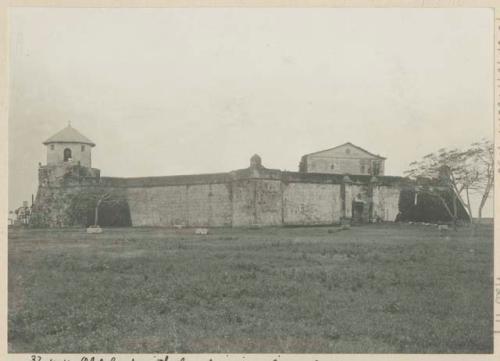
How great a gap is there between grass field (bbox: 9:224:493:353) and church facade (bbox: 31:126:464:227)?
8.83 meters

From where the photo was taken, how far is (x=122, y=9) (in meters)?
7.83

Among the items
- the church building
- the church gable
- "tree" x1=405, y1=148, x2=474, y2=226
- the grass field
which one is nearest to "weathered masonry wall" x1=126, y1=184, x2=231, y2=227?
"tree" x1=405, y1=148, x2=474, y2=226

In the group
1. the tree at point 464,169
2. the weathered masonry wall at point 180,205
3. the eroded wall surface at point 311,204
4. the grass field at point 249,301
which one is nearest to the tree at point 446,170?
the tree at point 464,169

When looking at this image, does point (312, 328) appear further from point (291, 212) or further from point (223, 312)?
point (291, 212)

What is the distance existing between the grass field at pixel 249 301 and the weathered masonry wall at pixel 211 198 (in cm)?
881

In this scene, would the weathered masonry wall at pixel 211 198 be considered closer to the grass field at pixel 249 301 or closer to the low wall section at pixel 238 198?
the low wall section at pixel 238 198

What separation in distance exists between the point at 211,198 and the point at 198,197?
542 mm

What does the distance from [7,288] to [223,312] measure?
10.7 ft

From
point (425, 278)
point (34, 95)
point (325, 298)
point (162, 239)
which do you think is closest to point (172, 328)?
point (325, 298)

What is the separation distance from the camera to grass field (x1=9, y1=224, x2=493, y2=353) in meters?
6.21

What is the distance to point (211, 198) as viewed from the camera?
Answer: 1891cm

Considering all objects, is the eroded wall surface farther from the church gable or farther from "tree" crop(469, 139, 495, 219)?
"tree" crop(469, 139, 495, 219)

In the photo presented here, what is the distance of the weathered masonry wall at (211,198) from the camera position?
18.3m

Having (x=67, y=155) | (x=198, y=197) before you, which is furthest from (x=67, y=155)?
(x=198, y=197)
